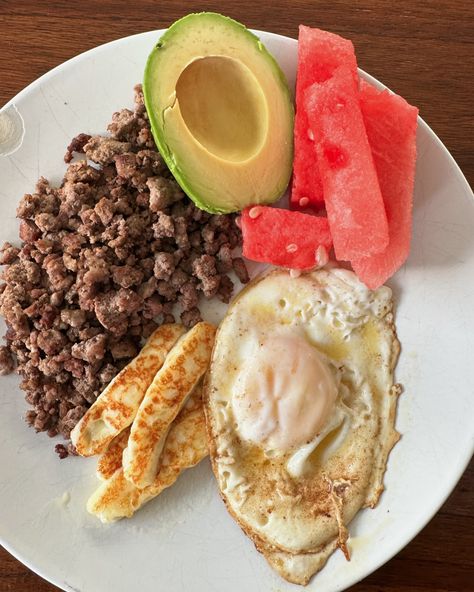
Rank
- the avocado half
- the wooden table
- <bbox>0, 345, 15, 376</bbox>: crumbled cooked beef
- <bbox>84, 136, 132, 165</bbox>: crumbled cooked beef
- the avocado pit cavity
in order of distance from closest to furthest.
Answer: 1. the avocado half
2. the avocado pit cavity
3. <bbox>84, 136, 132, 165</bbox>: crumbled cooked beef
4. <bbox>0, 345, 15, 376</bbox>: crumbled cooked beef
5. the wooden table

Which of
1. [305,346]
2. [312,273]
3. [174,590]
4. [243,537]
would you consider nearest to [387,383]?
[305,346]

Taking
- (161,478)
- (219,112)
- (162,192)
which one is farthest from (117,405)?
(219,112)

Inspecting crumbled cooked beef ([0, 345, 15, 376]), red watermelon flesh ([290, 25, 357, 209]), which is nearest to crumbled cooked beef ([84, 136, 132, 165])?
red watermelon flesh ([290, 25, 357, 209])

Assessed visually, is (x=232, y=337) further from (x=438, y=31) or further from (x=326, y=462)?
(x=438, y=31)

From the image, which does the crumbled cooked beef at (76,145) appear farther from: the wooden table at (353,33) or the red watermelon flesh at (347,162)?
the red watermelon flesh at (347,162)

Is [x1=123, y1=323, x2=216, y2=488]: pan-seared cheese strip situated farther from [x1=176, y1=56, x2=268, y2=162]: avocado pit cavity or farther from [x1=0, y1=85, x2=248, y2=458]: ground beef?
[x1=176, y1=56, x2=268, y2=162]: avocado pit cavity
